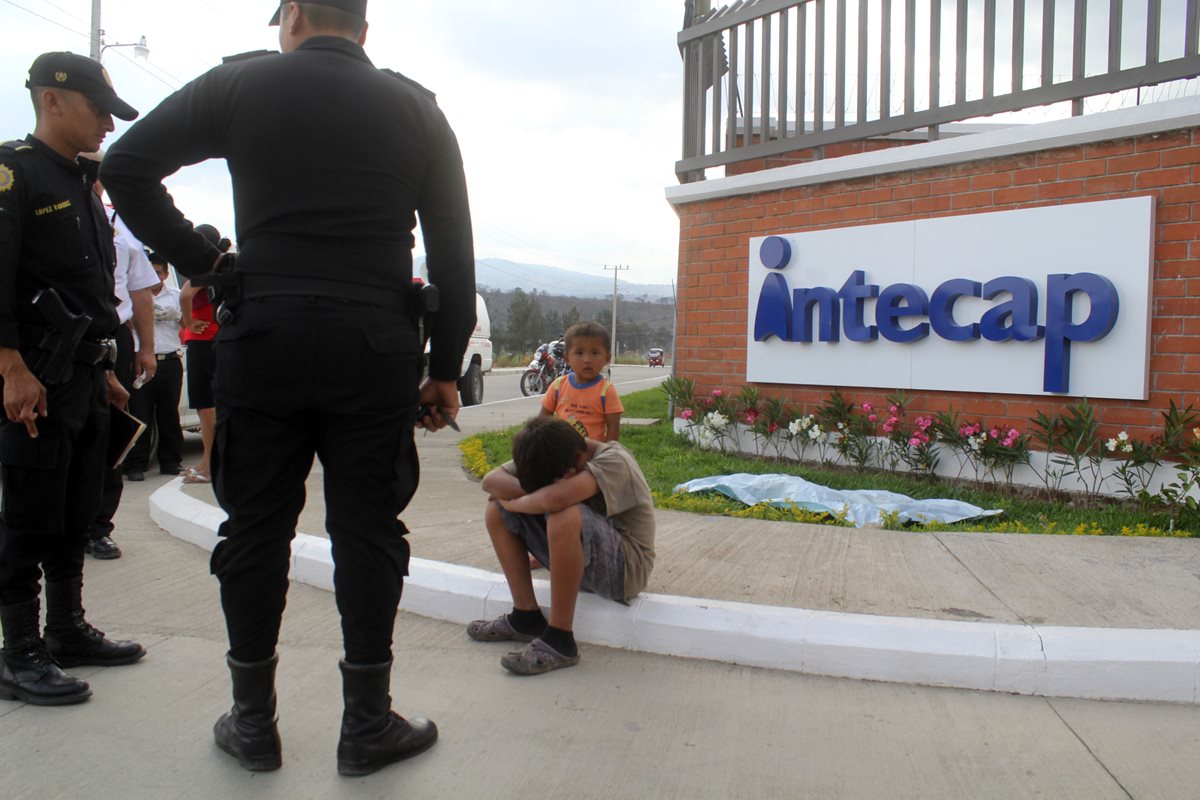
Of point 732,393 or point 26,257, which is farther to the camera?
point 732,393

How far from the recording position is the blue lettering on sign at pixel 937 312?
18.8 feet

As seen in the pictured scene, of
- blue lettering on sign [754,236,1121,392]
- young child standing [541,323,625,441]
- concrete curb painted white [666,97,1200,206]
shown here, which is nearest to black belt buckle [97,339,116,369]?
young child standing [541,323,625,441]

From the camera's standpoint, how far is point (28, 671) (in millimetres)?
2820

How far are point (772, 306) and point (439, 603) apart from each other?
429 centimetres

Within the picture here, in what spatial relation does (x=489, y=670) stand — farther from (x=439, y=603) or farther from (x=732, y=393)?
(x=732, y=393)

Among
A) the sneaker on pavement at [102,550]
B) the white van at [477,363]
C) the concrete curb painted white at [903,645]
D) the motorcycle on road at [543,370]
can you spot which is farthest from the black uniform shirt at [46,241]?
the motorcycle on road at [543,370]

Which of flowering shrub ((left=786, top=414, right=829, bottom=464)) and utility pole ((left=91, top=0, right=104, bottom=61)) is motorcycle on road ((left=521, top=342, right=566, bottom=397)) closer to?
flowering shrub ((left=786, top=414, right=829, bottom=464))

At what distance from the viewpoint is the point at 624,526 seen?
3.49 meters

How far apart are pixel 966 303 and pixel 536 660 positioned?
442 cm

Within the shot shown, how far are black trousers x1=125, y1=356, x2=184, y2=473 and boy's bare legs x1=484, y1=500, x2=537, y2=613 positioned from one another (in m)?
4.46

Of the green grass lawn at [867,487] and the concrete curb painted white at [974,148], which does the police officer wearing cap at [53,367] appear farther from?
the concrete curb painted white at [974,148]

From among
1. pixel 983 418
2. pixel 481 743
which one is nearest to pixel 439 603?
pixel 481 743

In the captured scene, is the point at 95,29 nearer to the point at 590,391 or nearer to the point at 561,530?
the point at 590,391

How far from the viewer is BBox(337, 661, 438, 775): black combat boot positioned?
2.40 meters
